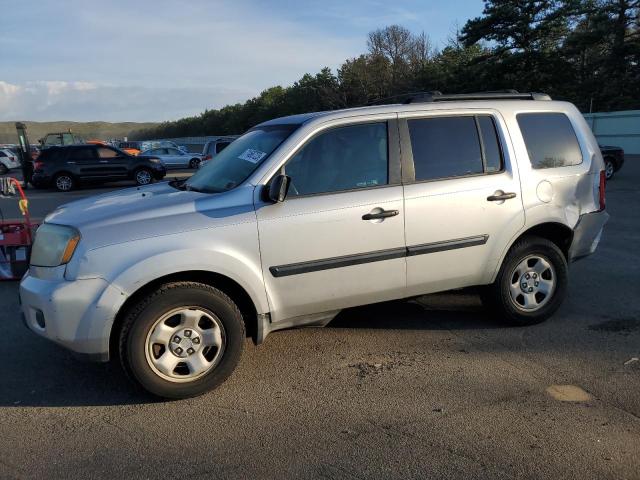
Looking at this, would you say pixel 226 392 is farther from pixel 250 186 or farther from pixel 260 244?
pixel 250 186

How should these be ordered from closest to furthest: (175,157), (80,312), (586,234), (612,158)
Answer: (80,312), (586,234), (612,158), (175,157)

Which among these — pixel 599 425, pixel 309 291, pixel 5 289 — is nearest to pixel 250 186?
pixel 309 291

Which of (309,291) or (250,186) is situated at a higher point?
(250,186)

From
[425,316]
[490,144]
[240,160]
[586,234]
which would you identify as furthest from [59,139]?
[586,234]

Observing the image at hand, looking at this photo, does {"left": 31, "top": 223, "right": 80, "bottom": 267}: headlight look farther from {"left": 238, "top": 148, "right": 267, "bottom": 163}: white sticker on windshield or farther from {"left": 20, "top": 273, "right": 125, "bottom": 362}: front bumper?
{"left": 238, "top": 148, "right": 267, "bottom": 163}: white sticker on windshield

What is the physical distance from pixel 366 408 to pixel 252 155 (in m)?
2.00

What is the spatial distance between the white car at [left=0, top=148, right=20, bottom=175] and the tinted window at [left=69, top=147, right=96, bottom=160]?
17.9m

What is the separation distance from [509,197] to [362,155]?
1.29 m

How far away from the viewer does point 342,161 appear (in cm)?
407

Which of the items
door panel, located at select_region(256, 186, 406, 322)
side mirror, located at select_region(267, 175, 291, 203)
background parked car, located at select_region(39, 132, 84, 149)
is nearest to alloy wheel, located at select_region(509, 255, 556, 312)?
door panel, located at select_region(256, 186, 406, 322)

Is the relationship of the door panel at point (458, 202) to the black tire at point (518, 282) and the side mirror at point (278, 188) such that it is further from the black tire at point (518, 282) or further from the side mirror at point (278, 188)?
the side mirror at point (278, 188)

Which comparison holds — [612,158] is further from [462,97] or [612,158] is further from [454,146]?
[454,146]

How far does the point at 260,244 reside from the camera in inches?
146

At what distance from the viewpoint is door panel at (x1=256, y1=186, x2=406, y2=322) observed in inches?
148
